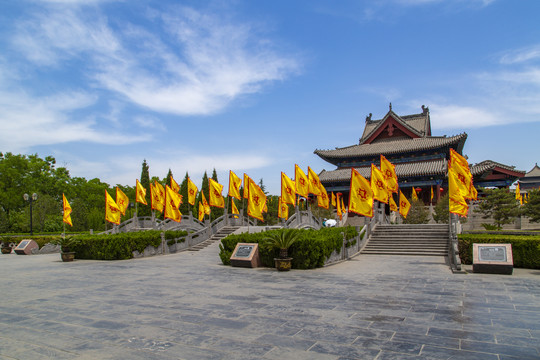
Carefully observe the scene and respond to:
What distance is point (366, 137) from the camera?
43.4 meters

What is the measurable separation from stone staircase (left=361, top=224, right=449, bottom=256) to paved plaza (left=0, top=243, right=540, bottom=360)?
596cm

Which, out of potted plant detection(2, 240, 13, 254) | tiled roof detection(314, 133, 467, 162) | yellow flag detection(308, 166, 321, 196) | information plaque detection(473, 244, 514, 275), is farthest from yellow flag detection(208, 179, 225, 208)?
A: tiled roof detection(314, 133, 467, 162)

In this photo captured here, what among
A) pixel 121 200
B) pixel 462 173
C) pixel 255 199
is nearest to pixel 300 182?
pixel 255 199

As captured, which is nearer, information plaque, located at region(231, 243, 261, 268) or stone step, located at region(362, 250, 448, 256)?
information plaque, located at region(231, 243, 261, 268)

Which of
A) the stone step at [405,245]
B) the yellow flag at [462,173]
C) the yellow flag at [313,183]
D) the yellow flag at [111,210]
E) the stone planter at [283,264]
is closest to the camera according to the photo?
the stone planter at [283,264]

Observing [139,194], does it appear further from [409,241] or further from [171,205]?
[409,241]

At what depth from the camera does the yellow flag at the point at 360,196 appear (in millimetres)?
17469

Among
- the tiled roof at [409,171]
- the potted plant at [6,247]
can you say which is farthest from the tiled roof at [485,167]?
the potted plant at [6,247]

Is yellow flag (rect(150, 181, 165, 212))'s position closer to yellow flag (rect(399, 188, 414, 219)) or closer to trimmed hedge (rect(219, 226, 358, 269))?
trimmed hedge (rect(219, 226, 358, 269))

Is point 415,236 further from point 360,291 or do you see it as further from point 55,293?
point 55,293

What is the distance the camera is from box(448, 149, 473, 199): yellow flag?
14.2m

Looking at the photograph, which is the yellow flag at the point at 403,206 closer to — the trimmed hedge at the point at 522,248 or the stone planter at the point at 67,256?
the trimmed hedge at the point at 522,248

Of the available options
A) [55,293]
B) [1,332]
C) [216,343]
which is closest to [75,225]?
[55,293]

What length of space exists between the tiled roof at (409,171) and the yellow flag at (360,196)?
712 inches
